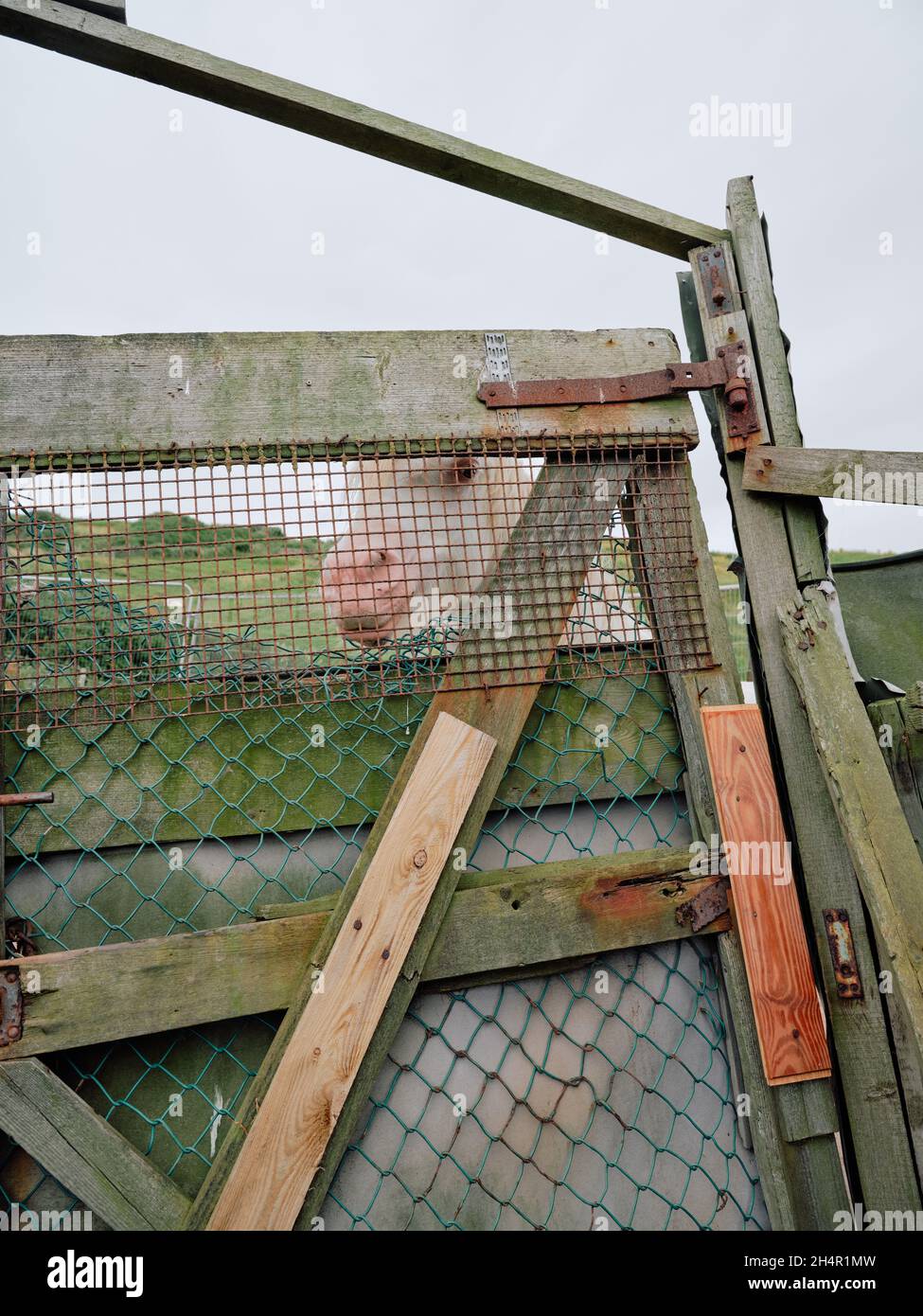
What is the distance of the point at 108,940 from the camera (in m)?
1.90

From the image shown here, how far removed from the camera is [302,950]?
6.14 ft

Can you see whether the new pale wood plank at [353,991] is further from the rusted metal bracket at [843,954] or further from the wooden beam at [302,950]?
the rusted metal bracket at [843,954]

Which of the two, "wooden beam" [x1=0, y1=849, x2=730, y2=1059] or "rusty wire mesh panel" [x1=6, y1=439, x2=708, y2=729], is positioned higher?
"rusty wire mesh panel" [x1=6, y1=439, x2=708, y2=729]

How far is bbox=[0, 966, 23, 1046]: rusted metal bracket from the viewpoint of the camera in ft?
5.57

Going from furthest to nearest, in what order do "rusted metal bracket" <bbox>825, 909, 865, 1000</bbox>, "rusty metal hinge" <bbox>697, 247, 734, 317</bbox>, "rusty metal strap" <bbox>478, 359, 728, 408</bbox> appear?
"rusty metal hinge" <bbox>697, 247, 734, 317</bbox>
"rusty metal strap" <bbox>478, 359, 728, 408</bbox>
"rusted metal bracket" <bbox>825, 909, 865, 1000</bbox>

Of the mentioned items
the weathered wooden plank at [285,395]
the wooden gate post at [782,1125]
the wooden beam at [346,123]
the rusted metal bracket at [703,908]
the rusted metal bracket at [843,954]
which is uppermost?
the wooden beam at [346,123]

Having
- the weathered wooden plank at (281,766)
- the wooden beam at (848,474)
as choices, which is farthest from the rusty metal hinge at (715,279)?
the weathered wooden plank at (281,766)

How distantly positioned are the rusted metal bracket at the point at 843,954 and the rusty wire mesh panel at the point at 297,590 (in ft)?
2.34

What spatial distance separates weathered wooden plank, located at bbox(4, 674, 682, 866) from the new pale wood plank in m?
0.16

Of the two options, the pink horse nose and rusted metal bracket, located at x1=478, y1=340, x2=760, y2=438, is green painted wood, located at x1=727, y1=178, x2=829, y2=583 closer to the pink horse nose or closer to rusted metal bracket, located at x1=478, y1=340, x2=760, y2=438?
rusted metal bracket, located at x1=478, y1=340, x2=760, y2=438

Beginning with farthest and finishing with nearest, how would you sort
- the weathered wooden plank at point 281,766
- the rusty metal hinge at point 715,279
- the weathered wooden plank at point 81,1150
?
the rusty metal hinge at point 715,279 < the weathered wooden plank at point 281,766 < the weathered wooden plank at point 81,1150

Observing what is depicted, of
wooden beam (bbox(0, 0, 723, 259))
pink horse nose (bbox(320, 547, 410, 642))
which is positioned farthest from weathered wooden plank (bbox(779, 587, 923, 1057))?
wooden beam (bbox(0, 0, 723, 259))

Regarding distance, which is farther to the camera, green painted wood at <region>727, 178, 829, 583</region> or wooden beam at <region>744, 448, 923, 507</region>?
green painted wood at <region>727, 178, 829, 583</region>

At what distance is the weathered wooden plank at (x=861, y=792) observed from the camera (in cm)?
172
